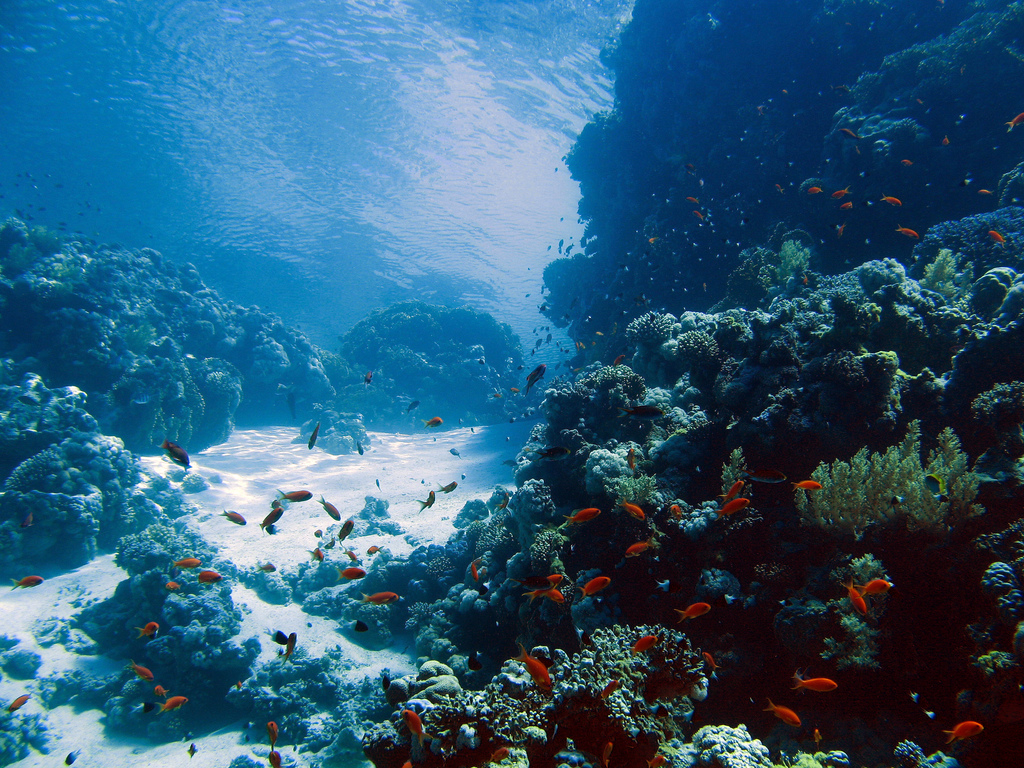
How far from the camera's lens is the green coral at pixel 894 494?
12.0ft

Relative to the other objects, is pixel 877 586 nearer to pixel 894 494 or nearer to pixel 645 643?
pixel 894 494

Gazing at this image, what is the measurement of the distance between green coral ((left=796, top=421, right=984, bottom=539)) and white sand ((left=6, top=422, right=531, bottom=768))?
6640mm

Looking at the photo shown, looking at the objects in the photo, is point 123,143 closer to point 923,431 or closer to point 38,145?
point 38,145

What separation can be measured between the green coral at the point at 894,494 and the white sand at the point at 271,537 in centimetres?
664

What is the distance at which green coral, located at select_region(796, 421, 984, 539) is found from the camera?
12.0 feet

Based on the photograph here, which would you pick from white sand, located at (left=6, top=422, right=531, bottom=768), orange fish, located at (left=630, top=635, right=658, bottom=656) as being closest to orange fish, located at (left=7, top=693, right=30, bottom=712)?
white sand, located at (left=6, top=422, right=531, bottom=768)

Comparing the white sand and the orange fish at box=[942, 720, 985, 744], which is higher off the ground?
the orange fish at box=[942, 720, 985, 744]

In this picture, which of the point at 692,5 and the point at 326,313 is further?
the point at 326,313

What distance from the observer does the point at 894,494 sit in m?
3.91

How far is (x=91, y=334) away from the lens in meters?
13.7

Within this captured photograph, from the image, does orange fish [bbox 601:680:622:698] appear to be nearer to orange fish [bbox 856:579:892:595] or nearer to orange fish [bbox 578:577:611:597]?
orange fish [bbox 578:577:611:597]

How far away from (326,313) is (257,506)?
4805 centimetres

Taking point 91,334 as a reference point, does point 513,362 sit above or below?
above

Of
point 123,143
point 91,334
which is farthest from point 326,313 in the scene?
point 91,334
